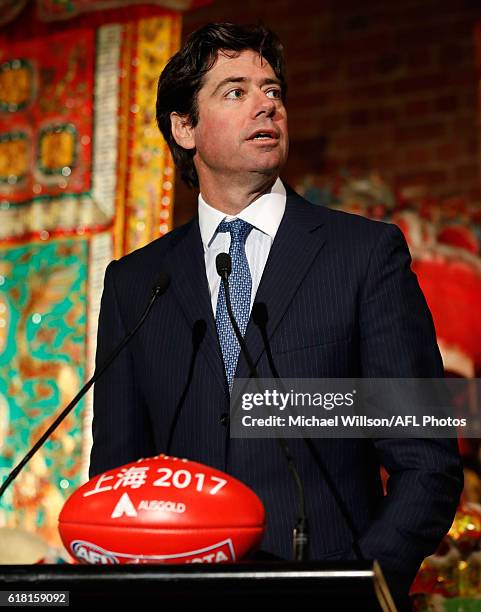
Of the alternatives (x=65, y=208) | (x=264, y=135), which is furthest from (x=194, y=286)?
(x=65, y=208)

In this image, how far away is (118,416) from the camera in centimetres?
183

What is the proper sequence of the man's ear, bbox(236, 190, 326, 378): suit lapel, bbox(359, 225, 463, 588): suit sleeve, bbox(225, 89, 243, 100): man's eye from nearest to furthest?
bbox(359, 225, 463, 588): suit sleeve
bbox(236, 190, 326, 378): suit lapel
bbox(225, 89, 243, 100): man's eye
the man's ear

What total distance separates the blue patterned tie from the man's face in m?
0.11

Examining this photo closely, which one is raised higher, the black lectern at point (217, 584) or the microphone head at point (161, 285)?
the microphone head at point (161, 285)

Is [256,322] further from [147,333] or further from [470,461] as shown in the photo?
[470,461]

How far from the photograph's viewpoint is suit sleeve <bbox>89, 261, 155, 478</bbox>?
181 cm

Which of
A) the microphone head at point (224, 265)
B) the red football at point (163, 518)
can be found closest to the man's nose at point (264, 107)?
the microphone head at point (224, 265)

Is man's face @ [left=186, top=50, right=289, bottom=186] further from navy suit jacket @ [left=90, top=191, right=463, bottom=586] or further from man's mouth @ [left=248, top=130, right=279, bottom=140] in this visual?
navy suit jacket @ [left=90, top=191, right=463, bottom=586]

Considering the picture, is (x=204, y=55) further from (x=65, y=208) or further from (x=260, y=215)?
(x=65, y=208)

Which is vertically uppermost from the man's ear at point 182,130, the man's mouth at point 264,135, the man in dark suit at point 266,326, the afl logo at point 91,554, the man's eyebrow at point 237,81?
the man's eyebrow at point 237,81

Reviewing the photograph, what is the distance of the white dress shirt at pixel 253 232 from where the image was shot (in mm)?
1826

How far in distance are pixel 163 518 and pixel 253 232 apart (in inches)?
31.6

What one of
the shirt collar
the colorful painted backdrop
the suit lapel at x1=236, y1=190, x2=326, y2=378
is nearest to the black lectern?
the suit lapel at x1=236, y1=190, x2=326, y2=378

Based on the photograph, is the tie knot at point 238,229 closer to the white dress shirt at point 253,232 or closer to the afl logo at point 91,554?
the white dress shirt at point 253,232
